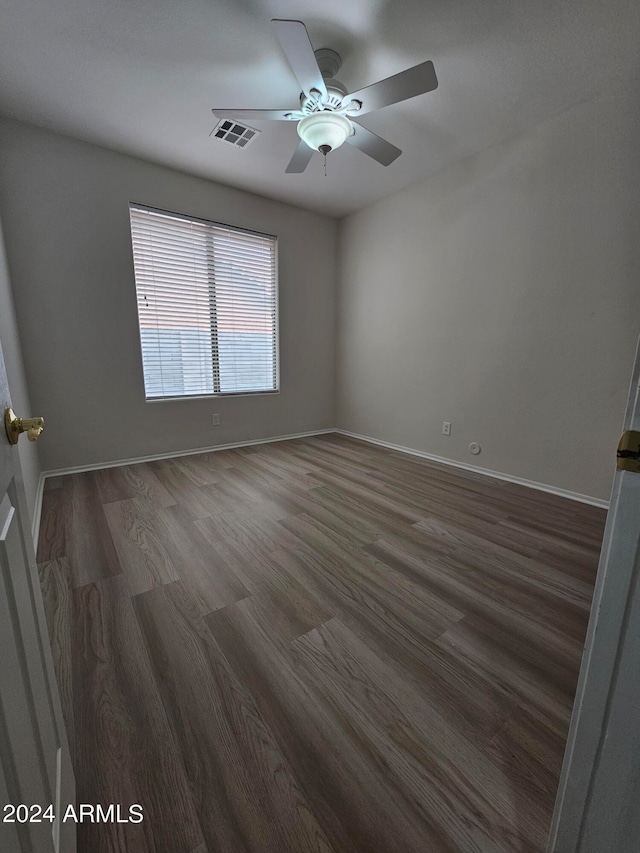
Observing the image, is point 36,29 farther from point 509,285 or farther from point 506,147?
point 509,285

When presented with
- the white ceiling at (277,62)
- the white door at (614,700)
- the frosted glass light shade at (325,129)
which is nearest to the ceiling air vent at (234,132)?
the white ceiling at (277,62)

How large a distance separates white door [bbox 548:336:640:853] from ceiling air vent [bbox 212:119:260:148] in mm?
3017

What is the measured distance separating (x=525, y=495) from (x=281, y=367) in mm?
2838

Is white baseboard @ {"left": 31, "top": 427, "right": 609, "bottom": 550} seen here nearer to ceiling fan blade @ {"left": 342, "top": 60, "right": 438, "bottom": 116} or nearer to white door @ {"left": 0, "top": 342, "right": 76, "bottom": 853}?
white door @ {"left": 0, "top": 342, "right": 76, "bottom": 853}

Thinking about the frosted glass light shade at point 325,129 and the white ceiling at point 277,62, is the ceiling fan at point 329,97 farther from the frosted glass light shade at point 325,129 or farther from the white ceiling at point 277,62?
the white ceiling at point 277,62

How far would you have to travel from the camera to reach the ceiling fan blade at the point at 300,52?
1.38m

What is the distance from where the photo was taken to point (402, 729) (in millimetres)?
942

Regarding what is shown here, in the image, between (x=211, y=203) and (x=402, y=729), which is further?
(x=211, y=203)

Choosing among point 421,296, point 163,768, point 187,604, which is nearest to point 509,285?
point 421,296

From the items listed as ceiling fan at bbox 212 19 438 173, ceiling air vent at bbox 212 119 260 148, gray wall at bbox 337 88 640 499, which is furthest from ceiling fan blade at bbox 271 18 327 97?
gray wall at bbox 337 88 640 499

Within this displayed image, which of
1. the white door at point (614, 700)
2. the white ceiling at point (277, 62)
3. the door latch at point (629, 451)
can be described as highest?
the white ceiling at point (277, 62)

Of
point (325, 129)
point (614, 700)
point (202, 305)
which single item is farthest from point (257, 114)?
point (614, 700)

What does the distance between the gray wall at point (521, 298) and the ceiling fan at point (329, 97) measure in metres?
1.12

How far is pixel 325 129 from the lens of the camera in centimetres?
195
